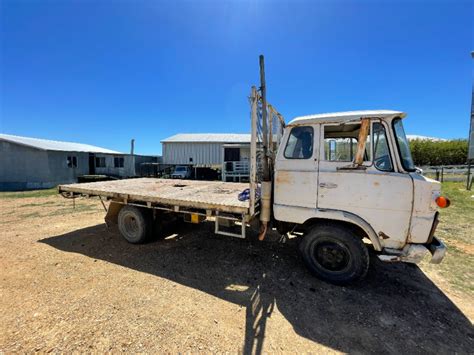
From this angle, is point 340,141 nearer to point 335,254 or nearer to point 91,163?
point 335,254

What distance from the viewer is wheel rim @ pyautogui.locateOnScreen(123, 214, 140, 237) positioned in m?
5.13

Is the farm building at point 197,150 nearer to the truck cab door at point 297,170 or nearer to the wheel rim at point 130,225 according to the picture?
the wheel rim at point 130,225

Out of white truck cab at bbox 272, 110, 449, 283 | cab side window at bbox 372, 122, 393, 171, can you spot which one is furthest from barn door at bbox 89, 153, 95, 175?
cab side window at bbox 372, 122, 393, 171

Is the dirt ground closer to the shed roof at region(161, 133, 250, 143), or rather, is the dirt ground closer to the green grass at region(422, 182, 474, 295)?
the green grass at region(422, 182, 474, 295)

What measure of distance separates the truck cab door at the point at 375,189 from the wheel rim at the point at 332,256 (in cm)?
58

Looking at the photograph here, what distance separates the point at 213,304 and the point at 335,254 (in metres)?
2.04

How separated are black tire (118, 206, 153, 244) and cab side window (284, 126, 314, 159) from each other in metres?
3.50

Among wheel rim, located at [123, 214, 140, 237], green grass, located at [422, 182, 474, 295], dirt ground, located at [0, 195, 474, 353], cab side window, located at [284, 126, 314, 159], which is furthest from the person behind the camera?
wheel rim, located at [123, 214, 140, 237]

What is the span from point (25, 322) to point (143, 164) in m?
26.2

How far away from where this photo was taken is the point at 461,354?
2305 mm

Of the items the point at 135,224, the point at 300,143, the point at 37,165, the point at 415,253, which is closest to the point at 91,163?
the point at 37,165

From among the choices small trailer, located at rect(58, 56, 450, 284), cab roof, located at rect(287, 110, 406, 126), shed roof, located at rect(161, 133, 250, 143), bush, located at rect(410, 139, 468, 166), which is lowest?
small trailer, located at rect(58, 56, 450, 284)

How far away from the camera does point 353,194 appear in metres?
3.22

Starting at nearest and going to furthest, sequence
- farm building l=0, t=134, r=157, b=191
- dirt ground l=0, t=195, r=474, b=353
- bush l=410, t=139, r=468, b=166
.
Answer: dirt ground l=0, t=195, r=474, b=353
farm building l=0, t=134, r=157, b=191
bush l=410, t=139, r=468, b=166
